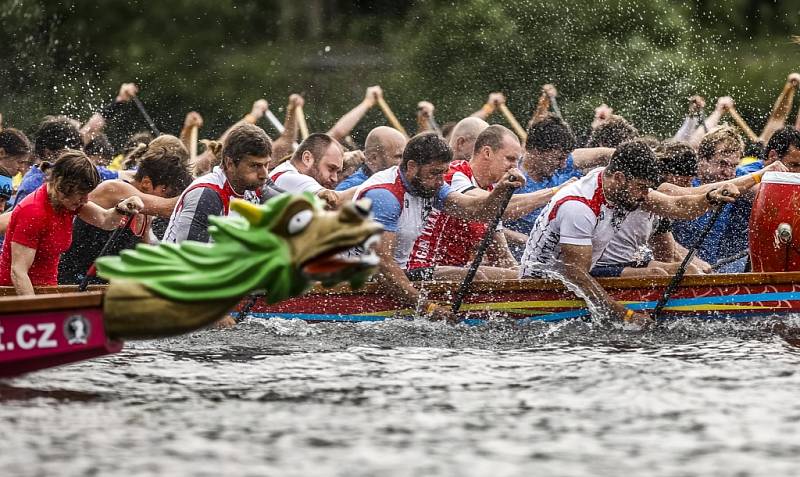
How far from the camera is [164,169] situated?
28.5 feet

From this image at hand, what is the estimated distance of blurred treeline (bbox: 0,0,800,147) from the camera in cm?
1836

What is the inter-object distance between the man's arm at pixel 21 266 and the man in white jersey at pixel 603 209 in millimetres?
2945

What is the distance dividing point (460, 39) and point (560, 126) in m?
9.39

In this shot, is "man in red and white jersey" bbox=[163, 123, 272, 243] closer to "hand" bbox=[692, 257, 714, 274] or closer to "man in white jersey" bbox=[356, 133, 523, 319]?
"man in white jersey" bbox=[356, 133, 523, 319]

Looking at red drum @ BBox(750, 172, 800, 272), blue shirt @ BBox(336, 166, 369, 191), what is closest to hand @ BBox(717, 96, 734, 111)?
blue shirt @ BBox(336, 166, 369, 191)

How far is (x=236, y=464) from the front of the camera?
4973mm

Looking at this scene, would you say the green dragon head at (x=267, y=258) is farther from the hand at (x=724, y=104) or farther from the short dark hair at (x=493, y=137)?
the hand at (x=724, y=104)

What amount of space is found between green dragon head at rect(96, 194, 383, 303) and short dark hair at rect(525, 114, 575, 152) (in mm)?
4172

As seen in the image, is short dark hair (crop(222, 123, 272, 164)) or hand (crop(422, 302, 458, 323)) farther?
hand (crop(422, 302, 458, 323))

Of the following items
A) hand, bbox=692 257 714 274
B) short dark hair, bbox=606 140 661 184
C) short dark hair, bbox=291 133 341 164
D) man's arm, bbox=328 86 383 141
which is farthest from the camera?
man's arm, bbox=328 86 383 141

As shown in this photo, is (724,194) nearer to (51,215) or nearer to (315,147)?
(315,147)

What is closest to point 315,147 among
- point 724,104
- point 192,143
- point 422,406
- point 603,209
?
point 603,209

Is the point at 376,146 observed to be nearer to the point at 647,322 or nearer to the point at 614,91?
the point at 647,322

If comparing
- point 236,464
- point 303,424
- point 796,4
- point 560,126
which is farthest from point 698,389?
point 796,4
